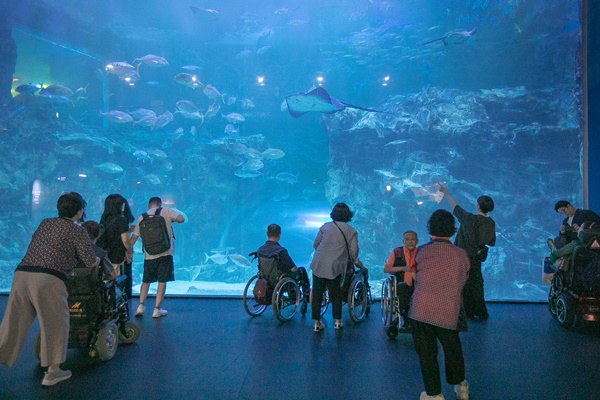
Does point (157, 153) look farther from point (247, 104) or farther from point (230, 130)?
point (247, 104)

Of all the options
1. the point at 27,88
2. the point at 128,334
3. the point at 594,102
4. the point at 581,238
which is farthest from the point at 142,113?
the point at 581,238

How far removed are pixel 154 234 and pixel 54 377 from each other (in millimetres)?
2079

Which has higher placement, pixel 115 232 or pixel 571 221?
pixel 571 221

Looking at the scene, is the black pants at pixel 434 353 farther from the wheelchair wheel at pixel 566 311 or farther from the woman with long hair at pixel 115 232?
the woman with long hair at pixel 115 232

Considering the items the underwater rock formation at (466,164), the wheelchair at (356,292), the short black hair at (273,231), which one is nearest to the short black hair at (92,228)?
the short black hair at (273,231)

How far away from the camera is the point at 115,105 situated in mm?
16328

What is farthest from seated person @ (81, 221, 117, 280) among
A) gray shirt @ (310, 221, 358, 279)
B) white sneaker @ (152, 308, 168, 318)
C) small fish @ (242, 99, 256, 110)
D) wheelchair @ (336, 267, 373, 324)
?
small fish @ (242, 99, 256, 110)

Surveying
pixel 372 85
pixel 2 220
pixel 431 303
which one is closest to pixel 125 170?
pixel 2 220

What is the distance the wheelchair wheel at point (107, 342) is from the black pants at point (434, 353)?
8.04 feet

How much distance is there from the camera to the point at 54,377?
2.77m

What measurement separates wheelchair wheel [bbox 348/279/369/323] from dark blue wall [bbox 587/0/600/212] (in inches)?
172

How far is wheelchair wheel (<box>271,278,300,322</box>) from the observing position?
4.55 m

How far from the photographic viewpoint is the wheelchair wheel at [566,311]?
4.38 meters

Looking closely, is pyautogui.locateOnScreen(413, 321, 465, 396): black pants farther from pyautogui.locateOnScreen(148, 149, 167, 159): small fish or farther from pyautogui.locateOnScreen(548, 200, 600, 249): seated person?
pyautogui.locateOnScreen(148, 149, 167, 159): small fish
